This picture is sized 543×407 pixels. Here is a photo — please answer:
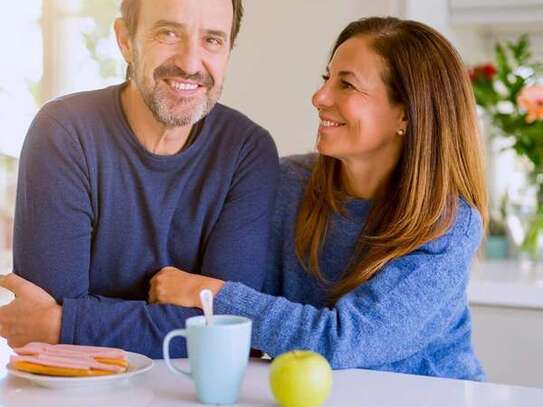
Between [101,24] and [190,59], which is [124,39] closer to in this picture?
[190,59]

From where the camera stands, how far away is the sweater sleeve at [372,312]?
150 centimetres

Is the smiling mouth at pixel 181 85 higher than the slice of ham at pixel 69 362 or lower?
higher

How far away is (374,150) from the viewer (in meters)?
1.85

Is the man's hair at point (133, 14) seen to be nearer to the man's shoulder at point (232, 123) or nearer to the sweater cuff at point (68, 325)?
the man's shoulder at point (232, 123)

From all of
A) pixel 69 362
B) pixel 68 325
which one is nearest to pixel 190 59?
pixel 68 325

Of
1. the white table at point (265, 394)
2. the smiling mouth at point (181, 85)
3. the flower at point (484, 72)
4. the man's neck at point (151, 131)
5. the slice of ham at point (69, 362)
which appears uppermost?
the flower at point (484, 72)

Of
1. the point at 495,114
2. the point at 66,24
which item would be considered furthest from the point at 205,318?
A: the point at 66,24

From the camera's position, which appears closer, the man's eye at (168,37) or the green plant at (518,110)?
the man's eye at (168,37)

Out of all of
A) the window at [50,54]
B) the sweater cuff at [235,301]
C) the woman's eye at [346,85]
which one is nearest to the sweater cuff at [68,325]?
the sweater cuff at [235,301]

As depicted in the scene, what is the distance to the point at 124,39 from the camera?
184cm

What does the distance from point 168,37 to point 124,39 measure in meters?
0.16

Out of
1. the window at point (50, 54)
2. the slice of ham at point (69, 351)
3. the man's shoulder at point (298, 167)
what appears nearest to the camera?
the slice of ham at point (69, 351)

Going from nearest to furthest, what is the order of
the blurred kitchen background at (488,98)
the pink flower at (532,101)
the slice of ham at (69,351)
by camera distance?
the slice of ham at (69,351) → the blurred kitchen background at (488,98) → the pink flower at (532,101)

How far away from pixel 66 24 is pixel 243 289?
265 centimetres
